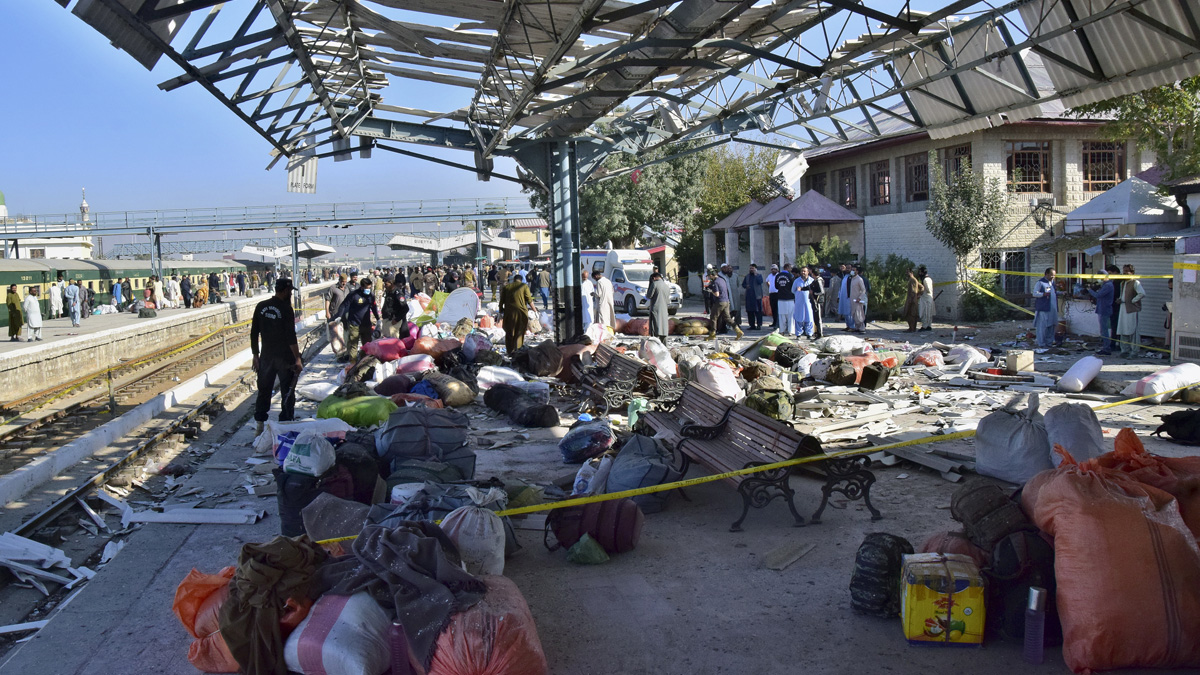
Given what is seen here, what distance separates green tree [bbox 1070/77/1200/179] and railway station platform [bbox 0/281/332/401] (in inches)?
823

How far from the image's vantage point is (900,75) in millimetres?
11922

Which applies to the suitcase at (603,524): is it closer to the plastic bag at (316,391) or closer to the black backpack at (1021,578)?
the black backpack at (1021,578)

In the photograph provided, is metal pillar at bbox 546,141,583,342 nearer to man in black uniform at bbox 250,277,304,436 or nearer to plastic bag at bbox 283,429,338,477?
man in black uniform at bbox 250,277,304,436

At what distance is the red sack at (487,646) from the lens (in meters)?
3.73

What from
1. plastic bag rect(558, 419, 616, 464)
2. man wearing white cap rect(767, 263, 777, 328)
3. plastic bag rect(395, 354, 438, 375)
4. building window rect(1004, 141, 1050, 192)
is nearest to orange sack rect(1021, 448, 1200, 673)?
plastic bag rect(558, 419, 616, 464)

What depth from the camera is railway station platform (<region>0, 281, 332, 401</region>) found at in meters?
18.2

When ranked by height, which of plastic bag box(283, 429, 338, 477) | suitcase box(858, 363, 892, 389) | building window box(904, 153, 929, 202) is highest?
building window box(904, 153, 929, 202)

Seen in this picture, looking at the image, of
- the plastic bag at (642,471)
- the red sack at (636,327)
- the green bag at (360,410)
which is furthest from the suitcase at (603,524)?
the red sack at (636,327)

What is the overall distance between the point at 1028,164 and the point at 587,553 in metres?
22.7

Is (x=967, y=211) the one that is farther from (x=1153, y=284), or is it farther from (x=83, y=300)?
(x=83, y=300)

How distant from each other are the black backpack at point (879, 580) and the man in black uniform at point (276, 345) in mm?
7130

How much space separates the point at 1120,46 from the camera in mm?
8625

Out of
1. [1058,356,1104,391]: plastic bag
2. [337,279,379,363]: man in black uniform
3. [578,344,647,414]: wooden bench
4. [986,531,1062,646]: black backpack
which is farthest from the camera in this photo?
[337,279,379,363]: man in black uniform

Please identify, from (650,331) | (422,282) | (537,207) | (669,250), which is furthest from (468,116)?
(537,207)
